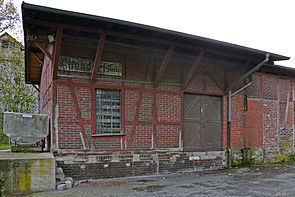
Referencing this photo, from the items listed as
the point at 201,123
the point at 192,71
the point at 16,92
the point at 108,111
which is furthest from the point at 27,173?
the point at 16,92

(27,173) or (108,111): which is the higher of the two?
(108,111)

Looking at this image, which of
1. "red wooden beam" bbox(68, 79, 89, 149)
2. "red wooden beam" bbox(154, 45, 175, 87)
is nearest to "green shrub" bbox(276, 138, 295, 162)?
"red wooden beam" bbox(154, 45, 175, 87)

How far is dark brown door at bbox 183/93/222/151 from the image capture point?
907 cm

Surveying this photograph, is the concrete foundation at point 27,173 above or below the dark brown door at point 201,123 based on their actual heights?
below

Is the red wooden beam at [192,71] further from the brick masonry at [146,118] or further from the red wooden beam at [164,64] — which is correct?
the red wooden beam at [164,64]

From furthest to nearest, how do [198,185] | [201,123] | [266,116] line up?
1. [266,116]
2. [201,123]
3. [198,185]

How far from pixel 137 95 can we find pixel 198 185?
3.14 metres

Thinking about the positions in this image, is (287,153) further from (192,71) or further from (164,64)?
(164,64)

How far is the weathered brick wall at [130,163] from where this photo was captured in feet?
23.3

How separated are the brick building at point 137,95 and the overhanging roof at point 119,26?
0.02 meters

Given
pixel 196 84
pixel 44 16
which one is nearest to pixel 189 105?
pixel 196 84

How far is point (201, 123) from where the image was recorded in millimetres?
9375

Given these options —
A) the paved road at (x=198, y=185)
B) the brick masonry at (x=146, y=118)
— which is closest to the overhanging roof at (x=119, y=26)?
the brick masonry at (x=146, y=118)

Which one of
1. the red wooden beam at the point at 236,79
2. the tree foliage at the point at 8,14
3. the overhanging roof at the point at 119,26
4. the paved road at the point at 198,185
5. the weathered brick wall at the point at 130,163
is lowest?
the paved road at the point at 198,185
